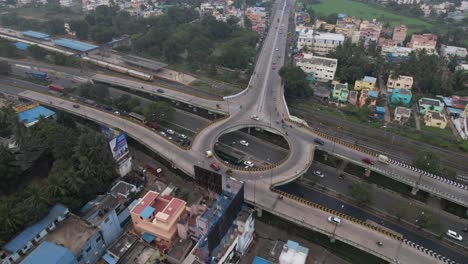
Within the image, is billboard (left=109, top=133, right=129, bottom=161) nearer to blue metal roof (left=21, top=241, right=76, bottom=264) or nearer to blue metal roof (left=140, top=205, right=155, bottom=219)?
blue metal roof (left=140, top=205, right=155, bottom=219)

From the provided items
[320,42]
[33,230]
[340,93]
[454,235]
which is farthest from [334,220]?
[320,42]

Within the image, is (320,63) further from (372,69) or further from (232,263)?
(232,263)

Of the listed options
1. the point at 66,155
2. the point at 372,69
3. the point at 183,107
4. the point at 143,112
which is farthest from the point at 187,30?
the point at 66,155

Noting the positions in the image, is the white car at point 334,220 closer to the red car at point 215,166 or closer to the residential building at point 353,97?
the red car at point 215,166

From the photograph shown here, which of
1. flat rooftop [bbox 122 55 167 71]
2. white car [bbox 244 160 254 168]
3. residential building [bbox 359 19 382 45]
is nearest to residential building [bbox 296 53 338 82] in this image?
residential building [bbox 359 19 382 45]

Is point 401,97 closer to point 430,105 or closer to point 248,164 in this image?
point 430,105

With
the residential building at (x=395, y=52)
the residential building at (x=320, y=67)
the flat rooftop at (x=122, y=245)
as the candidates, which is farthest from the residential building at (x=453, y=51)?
the flat rooftop at (x=122, y=245)
